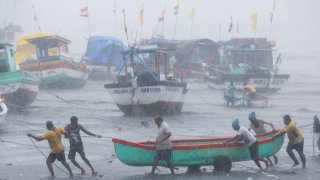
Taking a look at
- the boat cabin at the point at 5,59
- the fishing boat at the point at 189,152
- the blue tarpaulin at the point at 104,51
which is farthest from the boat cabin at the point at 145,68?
the blue tarpaulin at the point at 104,51

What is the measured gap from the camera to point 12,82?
76.4ft

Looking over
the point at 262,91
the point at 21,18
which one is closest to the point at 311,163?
the point at 262,91

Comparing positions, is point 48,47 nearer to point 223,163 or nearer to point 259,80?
point 259,80

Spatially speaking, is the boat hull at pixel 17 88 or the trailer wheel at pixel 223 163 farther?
the boat hull at pixel 17 88

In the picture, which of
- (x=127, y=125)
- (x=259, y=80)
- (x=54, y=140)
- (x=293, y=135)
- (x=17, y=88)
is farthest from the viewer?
(x=259, y=80)

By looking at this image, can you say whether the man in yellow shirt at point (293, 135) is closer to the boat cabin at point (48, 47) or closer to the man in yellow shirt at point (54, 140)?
the man in yellow shirt at point (54, 140)

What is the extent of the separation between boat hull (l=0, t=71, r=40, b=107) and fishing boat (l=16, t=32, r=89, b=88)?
28.3 feet

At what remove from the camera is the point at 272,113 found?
24938 mm

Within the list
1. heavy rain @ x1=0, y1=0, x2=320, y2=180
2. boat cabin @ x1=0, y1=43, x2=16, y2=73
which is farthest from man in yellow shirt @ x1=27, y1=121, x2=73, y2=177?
boat cabin @ x1=0, y1=43, x2=16, y2=73

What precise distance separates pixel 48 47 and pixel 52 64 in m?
1.49

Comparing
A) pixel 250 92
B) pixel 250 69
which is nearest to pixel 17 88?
pixel 250 92

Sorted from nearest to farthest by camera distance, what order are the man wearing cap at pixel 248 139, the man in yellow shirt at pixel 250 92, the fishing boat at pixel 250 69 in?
the man wearing cap at pixel 248 139
the man in yellow shirt at pixel 250 92
the fishing boat at pixel 250 69

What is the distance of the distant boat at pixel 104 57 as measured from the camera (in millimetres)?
41312

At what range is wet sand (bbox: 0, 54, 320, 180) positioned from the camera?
479 inches
